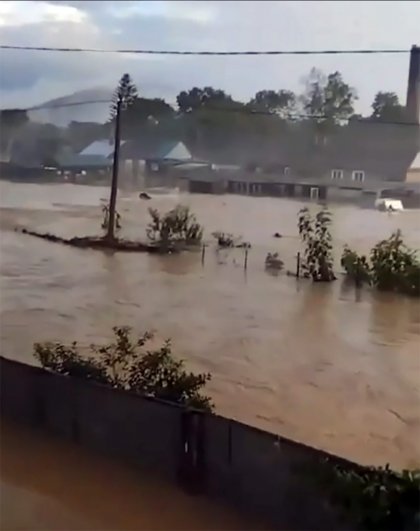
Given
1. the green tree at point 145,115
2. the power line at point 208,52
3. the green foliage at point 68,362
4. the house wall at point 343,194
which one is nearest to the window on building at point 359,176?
the house wall at point 343,194

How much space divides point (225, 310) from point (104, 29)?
375 mm

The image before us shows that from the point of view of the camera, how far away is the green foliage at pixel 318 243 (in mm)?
893

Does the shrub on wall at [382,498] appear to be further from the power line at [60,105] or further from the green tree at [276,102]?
the power line at [60,105]

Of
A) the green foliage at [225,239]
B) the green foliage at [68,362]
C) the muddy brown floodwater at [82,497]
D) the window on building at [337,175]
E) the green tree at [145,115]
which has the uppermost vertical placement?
the green tree at [145,115]

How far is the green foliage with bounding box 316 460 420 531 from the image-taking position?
0.82 m

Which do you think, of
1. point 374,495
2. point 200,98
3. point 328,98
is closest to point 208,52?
point 200,98

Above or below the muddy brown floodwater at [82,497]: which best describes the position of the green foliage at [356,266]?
above

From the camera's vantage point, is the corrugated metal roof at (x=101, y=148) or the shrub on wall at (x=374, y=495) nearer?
the shrub on wall at (x=374, y=495)

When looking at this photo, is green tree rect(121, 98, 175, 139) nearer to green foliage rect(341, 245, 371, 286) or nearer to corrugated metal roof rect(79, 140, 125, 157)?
corrugated metal roof rect(79, 140, 125, 157)

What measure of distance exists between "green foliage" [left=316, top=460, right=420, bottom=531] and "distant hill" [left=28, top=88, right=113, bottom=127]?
0.51 meters

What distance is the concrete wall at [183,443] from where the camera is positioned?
2.91 ft

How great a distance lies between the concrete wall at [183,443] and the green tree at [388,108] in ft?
1.21

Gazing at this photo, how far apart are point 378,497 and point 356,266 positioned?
0.25 meters

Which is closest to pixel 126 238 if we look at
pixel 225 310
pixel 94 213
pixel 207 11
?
pixel 94 213
